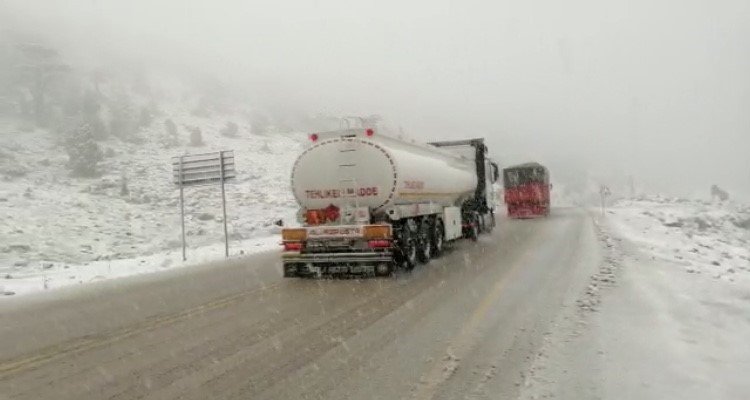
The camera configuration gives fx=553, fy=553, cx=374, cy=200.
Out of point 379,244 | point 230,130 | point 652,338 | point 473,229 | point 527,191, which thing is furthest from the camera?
point 230,130

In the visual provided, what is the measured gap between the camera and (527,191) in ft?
111

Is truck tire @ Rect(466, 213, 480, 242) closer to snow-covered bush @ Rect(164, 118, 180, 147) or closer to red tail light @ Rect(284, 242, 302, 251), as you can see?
red tail light @ Rect(284, 242, 302, 251)

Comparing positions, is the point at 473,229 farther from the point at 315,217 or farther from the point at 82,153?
the point at 82,153

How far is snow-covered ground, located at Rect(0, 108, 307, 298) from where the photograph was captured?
702 inches

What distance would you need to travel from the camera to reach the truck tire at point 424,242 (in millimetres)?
13430

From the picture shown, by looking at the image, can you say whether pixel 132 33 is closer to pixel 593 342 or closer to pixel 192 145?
pixel 192 145

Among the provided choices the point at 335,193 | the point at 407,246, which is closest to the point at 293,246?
the point at 335,193

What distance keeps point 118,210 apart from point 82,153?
22.8 ft

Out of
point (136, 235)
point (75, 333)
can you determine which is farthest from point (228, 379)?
point (136, 235)

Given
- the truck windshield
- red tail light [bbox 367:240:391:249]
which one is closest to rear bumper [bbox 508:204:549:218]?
the truck windshield

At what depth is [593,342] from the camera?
6168 mm

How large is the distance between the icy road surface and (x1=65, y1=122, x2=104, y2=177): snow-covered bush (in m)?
24.3

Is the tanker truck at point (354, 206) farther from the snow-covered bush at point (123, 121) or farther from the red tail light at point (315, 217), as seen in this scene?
the snow-covered bush at point (123, 121)

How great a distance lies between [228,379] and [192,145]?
1546 inches
